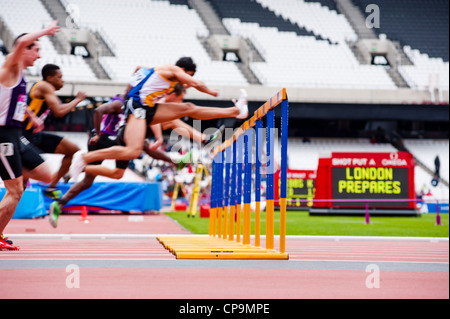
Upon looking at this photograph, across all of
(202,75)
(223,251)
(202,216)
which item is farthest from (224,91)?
(223,251)

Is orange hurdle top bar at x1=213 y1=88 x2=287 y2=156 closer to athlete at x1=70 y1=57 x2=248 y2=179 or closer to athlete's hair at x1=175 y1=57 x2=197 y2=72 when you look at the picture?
athlete at x1=70 y1=57 x2=248 y2=179

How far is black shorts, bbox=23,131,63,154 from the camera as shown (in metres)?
6.46

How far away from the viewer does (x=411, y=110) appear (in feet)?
112

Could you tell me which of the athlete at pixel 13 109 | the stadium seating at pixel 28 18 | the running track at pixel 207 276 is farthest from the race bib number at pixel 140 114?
the stadium seating at pixel 28 18

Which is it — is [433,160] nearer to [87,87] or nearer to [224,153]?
[87,87]

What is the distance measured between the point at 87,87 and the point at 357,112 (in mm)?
14220

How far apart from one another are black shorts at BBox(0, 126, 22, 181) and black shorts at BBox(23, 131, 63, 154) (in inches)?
37.2

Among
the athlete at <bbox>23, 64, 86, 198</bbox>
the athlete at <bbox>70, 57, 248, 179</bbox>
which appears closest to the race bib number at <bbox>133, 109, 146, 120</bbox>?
the athlete at <bbox>70, 57, 248, 179</bbox>

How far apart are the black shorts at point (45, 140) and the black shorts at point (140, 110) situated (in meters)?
0.76

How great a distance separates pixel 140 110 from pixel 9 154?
1532 millimetres

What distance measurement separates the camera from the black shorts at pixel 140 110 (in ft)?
21.3

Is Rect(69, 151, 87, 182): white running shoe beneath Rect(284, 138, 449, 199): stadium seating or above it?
beneath

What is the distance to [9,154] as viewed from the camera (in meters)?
5.39

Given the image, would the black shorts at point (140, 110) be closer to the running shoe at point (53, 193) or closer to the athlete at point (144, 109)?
the athlete at point (144, 109)
